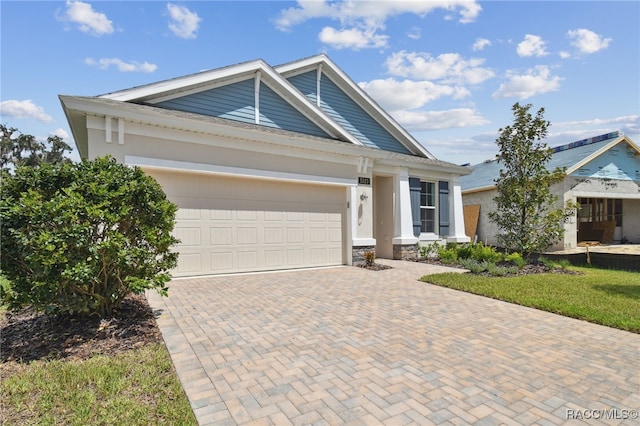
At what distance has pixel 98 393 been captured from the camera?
293 cm

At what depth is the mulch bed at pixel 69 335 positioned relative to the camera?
3775mm

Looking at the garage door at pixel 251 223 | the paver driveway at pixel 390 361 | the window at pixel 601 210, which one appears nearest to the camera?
the paver driveway at pixel 390 361

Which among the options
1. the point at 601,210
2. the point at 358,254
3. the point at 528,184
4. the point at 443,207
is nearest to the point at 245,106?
the point at 358,254

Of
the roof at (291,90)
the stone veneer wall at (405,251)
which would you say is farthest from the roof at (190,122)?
the stone veneer wall at (405,251)

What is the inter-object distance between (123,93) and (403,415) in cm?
925

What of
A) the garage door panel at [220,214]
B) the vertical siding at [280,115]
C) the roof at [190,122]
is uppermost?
the vertical siding at [280,115]

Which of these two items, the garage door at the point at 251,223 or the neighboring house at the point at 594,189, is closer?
the garage door at the point at 251,223

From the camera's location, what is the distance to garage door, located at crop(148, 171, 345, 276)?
8.16 m

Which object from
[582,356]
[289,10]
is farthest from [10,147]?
[582,356]

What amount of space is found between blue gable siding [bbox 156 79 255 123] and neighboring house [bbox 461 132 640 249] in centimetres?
1318

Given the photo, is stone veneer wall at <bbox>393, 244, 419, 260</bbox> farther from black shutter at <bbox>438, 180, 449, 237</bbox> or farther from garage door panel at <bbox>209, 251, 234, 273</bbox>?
garage door panel at <bbox>209, 251, 234, 273</bbox>

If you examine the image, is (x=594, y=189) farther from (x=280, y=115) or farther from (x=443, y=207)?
(x=280, y=115)

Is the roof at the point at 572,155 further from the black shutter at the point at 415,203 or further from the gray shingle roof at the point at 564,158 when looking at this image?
the black shutter at the point at 415,203

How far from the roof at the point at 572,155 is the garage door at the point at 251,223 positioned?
9.50m
